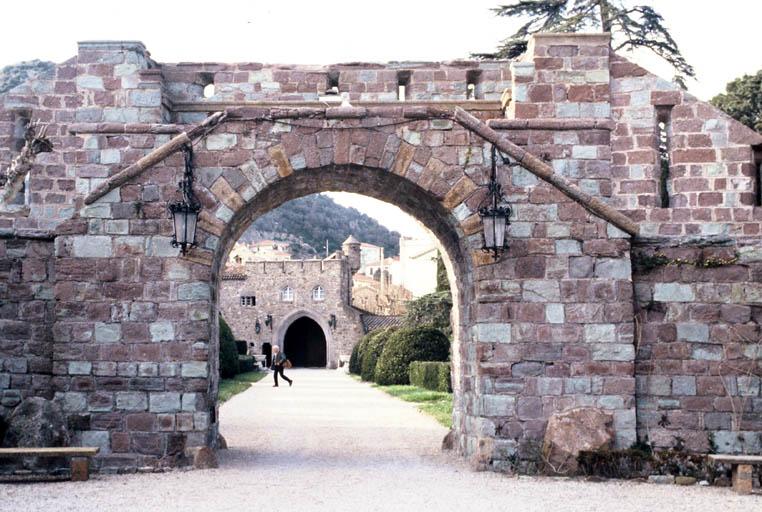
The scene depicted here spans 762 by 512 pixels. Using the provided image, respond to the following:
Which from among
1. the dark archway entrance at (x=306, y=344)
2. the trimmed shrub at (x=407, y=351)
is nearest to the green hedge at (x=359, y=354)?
the trimmed shrub at (x=407, y=351)

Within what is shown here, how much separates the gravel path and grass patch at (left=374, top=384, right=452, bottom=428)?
3.26 m

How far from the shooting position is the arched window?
45094 millimetres

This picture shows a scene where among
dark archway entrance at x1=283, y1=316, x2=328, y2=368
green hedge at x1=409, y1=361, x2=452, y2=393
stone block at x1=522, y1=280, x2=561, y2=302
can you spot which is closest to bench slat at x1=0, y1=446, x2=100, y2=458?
stone block at x1=522, y1=280, x2=561, y2=302

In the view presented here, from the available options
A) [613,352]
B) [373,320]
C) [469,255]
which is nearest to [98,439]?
[469,255]

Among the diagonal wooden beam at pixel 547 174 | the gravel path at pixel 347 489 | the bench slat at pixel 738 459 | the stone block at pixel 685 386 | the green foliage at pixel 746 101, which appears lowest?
the gravel path at pixel 347 489

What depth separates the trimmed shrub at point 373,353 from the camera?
2881cm

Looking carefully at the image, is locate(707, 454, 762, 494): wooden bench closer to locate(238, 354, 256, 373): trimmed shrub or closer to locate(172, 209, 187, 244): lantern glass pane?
locate(172, 209, 187, 244): lantern glass pane

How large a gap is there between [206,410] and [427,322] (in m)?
16.8

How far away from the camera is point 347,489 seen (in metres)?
8.34

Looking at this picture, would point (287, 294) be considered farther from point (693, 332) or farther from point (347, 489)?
point (347, 489)

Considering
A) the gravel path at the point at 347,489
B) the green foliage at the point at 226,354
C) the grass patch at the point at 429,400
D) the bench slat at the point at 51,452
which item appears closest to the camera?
the gravel path at the point at 347,489

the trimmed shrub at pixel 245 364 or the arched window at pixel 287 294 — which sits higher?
the arched window at pixel 287 294

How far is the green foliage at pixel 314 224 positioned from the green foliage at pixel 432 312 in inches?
2358

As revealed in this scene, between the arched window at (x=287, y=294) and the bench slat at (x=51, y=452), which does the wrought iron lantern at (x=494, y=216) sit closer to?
the bench slat at (x=51, y=452)
